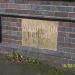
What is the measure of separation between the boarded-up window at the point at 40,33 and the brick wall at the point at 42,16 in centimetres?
8

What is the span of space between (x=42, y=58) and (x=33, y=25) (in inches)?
25.2

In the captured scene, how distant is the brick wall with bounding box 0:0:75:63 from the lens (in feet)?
17.1

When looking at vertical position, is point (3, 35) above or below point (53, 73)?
above

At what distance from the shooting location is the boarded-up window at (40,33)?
5.39 meters

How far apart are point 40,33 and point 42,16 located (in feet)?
Answer: 1.12

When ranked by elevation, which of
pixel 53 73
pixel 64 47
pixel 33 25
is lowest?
pixel 53 73

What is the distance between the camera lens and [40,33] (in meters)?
5.55

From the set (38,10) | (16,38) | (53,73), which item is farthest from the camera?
(16,38)

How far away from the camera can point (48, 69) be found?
5270 millimetres

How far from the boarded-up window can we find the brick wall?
8 centimetres

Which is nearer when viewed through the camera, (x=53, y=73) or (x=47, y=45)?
(x=53, y=73)

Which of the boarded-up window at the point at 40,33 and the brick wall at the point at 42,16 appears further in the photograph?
the boarded-up window at the point at 40,33

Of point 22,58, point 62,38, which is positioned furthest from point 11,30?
point 62,38

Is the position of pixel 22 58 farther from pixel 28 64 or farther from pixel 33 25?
pixel 33 25
